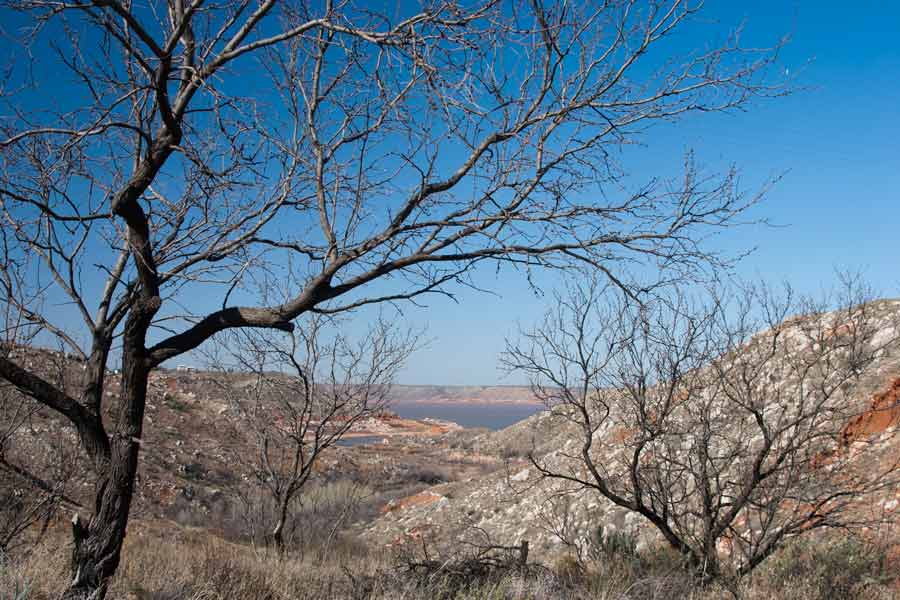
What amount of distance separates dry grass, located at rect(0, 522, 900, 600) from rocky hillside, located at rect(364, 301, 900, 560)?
2.76 ft

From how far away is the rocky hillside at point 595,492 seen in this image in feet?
28.2

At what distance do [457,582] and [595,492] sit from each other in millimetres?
8728

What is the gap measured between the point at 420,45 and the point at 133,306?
Answer: 97.2 inches

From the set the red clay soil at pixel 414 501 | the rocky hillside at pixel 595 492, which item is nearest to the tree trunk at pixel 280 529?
the rocky hillside at pixel 595 492

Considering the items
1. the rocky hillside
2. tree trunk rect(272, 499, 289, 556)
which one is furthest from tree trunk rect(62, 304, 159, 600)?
tree trunk rect(272, 499, 289, 556)

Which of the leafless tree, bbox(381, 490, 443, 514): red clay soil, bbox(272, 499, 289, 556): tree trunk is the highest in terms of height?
the leafless tree

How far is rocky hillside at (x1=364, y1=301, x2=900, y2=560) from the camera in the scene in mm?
8602

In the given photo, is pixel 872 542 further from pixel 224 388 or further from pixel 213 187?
pixel 224 388

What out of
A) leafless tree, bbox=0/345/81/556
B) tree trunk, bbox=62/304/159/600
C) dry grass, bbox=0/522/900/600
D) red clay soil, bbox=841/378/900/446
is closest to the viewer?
tree trunk, bbox=62/304/159/600

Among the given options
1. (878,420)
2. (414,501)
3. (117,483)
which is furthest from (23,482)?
(414,501)

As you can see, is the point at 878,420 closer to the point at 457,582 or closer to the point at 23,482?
the point at 457,582

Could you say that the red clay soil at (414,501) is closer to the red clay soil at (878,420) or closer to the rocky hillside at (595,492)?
the rocky hillside at (595,492)

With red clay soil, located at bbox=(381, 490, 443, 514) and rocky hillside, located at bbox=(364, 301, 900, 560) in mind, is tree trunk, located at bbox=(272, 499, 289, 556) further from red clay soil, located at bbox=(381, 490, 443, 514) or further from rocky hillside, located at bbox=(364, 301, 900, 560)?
red clay soil, located at bbox=(381, 490, 443, 514)

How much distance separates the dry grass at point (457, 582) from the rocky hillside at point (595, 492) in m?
0.84
